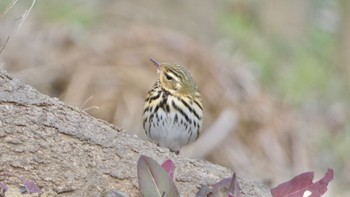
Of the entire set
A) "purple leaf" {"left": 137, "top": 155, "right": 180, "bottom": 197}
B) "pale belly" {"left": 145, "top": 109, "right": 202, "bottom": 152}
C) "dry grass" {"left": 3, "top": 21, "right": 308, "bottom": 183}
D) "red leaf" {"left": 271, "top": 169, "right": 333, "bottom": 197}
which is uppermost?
Result: "dry grass" {"left": 3, "top": 21, "right": 308, "bottom": 183}

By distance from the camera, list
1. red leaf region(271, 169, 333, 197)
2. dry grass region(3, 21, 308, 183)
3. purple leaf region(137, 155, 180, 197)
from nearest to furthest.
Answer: purple leaf region(137, 155, 180, 197)
red leaf region(271, 169, 333, 197)
dry grass region(3, 21, 308, 183)

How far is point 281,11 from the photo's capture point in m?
16.3

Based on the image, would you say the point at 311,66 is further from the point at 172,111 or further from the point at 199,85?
the point at 172,111

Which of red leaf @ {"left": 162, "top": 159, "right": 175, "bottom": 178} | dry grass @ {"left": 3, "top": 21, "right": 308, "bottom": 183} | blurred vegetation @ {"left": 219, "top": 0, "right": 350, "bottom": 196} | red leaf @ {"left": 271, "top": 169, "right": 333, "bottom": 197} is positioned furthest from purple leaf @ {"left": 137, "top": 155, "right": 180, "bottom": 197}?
blurred vegetation @ {"left": 219, "top": 0, "right": 350, "bottom": 196}

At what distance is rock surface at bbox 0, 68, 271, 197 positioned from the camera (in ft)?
13.0

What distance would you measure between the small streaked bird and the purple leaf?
2163 mm

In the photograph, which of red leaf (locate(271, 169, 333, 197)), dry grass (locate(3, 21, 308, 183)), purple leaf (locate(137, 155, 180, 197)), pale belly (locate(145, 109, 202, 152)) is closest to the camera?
purple leaf (locate(137, 155, 180, 197))

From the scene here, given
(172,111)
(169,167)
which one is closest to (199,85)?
(172,111)

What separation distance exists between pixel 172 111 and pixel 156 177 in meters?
2.25

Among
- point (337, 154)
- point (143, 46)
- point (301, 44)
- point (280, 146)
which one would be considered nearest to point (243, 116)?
point (280, 146)

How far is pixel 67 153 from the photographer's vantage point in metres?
4.08

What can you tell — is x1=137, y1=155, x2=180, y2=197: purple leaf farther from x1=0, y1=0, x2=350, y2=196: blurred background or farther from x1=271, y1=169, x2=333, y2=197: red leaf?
x1=0, y1=0, x2=350, y2=196: blurred background

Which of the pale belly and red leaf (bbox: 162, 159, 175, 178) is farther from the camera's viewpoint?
the pale belly

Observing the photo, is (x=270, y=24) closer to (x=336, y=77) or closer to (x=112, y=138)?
(x=336, y=77)
